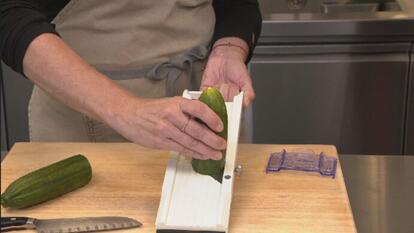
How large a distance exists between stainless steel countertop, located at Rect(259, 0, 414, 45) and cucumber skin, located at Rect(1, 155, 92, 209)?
961 millimetres

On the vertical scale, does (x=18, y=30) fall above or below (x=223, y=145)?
above

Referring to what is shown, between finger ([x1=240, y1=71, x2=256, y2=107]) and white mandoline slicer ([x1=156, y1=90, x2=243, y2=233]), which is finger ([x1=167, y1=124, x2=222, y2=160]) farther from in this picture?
finger ([x1=240, y1=71, x2=256, y2=107])

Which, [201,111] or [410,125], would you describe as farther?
[410,125]

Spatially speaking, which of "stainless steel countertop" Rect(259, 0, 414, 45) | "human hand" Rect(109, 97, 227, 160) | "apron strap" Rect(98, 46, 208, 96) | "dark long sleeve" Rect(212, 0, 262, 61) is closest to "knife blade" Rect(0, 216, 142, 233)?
"human hand" Rect(109, 97, 227, 160)

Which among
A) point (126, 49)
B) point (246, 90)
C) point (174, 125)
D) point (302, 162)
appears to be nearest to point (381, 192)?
point (302, 162)

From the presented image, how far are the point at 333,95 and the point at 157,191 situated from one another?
106cm

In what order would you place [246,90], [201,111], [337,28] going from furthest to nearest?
1. [337,28]
2. [246,90]
3. [201,111]

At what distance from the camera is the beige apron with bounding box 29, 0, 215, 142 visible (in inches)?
43.0

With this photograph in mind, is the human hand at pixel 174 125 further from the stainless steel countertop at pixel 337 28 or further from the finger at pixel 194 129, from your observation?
the stainless steel countertop at pixel 337 28

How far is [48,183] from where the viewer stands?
0.88m

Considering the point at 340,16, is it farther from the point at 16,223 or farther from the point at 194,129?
the point at 16,223

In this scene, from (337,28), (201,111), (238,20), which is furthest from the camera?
(337,28)

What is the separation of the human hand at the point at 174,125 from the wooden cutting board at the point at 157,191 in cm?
9

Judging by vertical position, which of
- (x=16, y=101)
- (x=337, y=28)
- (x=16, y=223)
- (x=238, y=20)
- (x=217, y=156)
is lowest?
(x=16, y=223)
